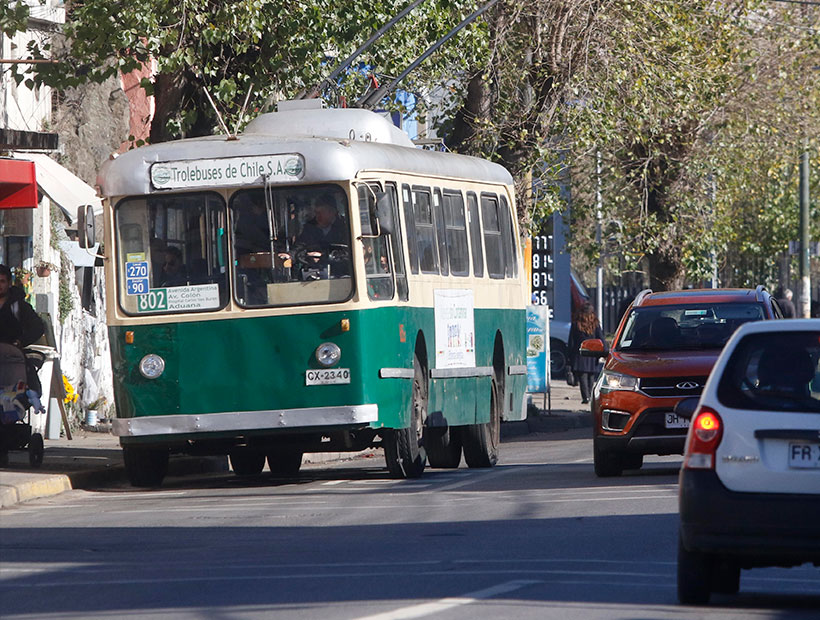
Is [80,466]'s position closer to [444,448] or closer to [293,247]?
[293,247]

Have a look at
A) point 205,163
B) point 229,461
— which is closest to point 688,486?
point 205,163

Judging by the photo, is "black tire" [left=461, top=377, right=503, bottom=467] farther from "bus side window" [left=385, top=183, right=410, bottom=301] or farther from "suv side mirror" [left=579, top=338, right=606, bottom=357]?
"bus side window" [left=385, top=183, right=410, bottom=301]

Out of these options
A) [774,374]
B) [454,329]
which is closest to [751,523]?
[774,374]

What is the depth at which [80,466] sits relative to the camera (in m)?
17.6

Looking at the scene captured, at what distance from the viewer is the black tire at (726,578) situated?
29.5ft

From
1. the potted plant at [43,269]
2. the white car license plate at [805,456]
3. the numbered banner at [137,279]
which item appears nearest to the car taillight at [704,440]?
the white car license plate at [805,456]

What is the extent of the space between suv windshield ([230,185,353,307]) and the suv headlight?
2577mm

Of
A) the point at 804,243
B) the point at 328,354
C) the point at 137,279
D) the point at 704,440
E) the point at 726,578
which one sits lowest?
the point at 726,578

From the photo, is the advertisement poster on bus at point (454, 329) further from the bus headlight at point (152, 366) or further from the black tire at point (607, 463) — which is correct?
the bus headlight at point (152, 366)

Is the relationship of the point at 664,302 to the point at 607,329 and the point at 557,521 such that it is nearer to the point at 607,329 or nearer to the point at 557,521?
the point at 557,521

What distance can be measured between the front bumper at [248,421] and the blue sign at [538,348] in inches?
496

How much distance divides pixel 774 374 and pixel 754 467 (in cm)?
49

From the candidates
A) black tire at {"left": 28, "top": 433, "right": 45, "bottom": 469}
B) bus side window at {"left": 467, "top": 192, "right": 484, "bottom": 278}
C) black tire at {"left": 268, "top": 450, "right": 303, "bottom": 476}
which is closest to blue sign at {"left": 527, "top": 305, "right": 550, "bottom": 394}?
bus side window at {"left": 467, "top": 192, "right": 484, "bottom": 278}

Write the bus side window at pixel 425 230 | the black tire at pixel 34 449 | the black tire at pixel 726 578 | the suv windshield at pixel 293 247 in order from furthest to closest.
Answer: the bus side window at pixel 425 230 → the black tire at pixel 34 449 → the suv windshield at pixel 293 247 → the black tire at pixel 726 578
